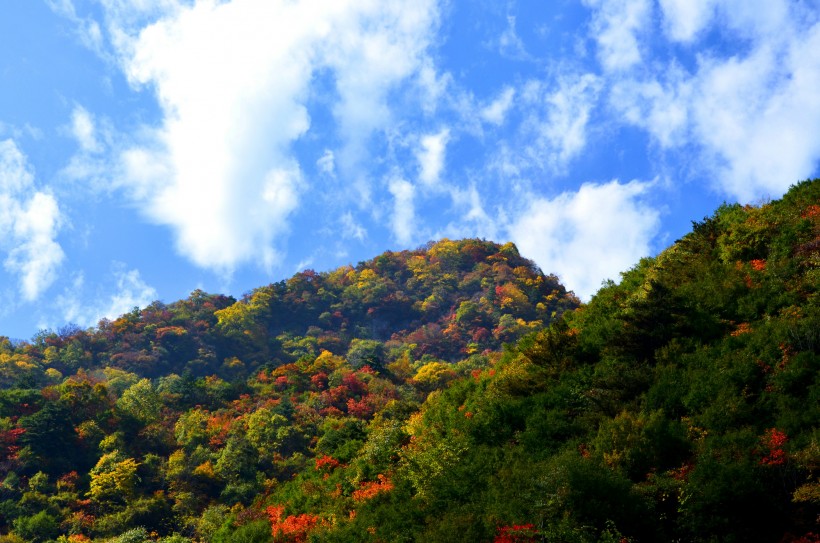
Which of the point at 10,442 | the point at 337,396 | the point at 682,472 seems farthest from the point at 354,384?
the point at 682,472

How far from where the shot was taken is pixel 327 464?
97.1 ft

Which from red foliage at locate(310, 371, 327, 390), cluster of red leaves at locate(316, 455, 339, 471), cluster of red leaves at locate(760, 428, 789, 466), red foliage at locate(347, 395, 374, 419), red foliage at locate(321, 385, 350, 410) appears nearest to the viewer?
cluster of red leaves at locate(760, 428, 789, 466)

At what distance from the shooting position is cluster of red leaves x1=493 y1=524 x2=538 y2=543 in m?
15.5

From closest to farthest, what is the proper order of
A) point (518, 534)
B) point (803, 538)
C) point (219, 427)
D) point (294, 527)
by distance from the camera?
point (803, 538) < point (518, 534) < point (294, 527) < point (219, 427)

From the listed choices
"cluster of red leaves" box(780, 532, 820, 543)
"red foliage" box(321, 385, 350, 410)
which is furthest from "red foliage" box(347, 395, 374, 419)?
"cluster of red leaves" box(780, 532, 820, 543)

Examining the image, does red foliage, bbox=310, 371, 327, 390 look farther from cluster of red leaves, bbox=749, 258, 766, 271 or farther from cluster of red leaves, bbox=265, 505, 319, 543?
cluster of red leaves, bbox=749, 258, 766, 271

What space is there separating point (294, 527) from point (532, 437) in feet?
33.0

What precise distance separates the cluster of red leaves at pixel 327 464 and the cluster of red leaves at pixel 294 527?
12.8 feet

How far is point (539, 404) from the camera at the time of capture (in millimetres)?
23266

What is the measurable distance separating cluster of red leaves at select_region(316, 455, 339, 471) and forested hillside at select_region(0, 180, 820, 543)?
11cm

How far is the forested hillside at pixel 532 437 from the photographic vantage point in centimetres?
1555

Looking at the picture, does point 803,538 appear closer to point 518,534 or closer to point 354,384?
point 518,534

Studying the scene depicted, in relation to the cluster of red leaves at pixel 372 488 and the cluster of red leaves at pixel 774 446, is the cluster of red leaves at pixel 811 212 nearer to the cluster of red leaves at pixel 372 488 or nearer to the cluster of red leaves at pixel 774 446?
the cluster of red leaves at pixel 774 446

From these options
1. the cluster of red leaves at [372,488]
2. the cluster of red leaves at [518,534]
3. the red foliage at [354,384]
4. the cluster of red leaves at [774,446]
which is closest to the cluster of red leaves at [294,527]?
the cluster of red leaves at [372,488]
